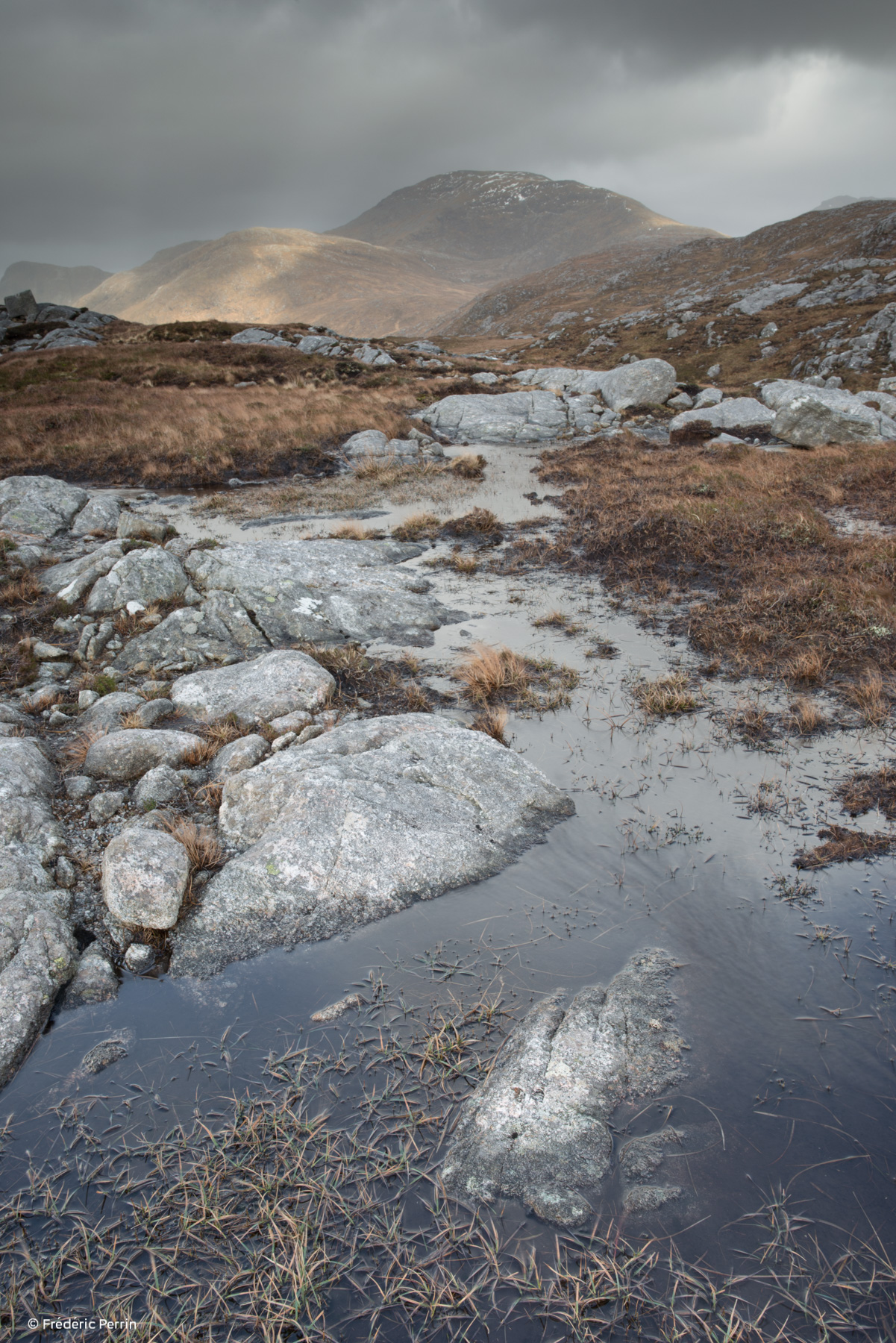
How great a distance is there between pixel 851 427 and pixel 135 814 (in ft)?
93.6

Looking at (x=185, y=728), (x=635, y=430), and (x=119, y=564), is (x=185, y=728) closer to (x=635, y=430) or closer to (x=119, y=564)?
(x=119, y=564)

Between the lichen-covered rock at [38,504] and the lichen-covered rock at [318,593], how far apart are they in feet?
21.1

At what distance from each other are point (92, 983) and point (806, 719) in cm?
820

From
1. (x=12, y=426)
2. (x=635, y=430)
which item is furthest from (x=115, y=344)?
(x=635, y=430)

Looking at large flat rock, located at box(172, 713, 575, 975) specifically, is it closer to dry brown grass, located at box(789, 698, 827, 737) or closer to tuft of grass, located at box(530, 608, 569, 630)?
dry brown grass, located at box(789, 698, 827, 737)

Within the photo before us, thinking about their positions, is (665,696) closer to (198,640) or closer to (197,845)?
(197,845)

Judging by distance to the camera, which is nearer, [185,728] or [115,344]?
[185,728]

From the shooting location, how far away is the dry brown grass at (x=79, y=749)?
7418 millimetres

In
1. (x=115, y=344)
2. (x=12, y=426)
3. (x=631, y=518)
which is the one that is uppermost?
(x=115, y=344)

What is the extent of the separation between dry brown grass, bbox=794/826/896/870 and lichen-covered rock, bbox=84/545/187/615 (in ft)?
35.5

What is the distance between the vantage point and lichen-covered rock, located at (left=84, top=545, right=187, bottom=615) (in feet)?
37.9

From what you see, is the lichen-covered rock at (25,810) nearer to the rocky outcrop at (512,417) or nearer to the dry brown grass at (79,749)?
the dry brown grass at (79,749)

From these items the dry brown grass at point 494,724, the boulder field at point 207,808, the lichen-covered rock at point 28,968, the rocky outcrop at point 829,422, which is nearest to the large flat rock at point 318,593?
the boulder field at point 207,808

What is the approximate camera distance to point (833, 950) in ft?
16.4
